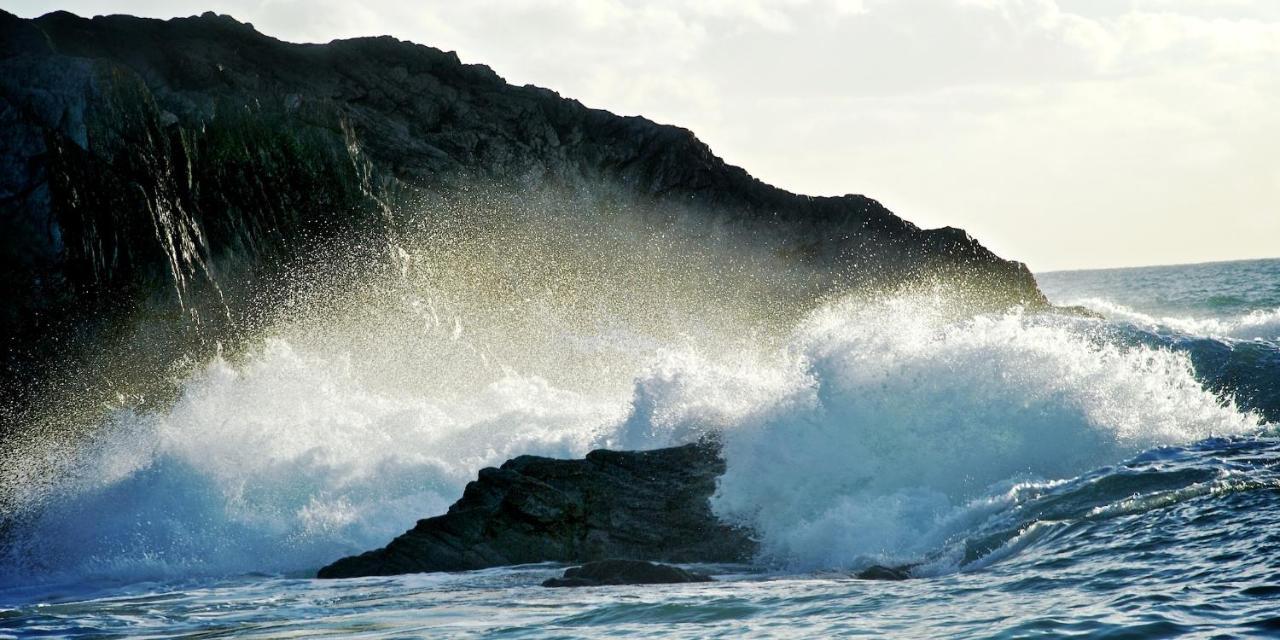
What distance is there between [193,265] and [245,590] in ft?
30.2

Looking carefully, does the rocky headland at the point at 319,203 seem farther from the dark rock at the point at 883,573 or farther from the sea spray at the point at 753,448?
the dark rock at the point at 883,573

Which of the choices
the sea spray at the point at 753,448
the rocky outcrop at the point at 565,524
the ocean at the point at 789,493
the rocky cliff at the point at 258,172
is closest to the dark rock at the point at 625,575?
the ocean at the point at 789,493

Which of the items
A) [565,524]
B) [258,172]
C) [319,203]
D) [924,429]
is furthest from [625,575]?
[319,203]

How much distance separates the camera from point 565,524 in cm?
1171

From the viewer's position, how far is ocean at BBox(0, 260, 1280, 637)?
308 inches

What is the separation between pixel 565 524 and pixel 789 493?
2427 mm

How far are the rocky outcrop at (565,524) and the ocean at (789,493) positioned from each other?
43 cm

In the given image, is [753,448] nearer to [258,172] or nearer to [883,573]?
[883,573]

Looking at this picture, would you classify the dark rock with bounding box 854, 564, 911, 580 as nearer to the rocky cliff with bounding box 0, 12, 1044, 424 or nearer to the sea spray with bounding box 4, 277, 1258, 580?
the sea spray with bounding box 4, 277, 1258, 580

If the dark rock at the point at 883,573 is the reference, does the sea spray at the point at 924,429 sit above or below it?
above

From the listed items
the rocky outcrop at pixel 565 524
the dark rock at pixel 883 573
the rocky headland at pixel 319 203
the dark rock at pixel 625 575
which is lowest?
the dark rock at pixel 883 573

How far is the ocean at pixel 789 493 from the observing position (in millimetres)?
7828

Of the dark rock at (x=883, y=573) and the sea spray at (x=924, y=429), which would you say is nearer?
the dark rock at (x=883, y=573)

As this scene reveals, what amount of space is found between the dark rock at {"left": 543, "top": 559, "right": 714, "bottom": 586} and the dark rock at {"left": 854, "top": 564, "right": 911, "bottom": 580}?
4.21ft
